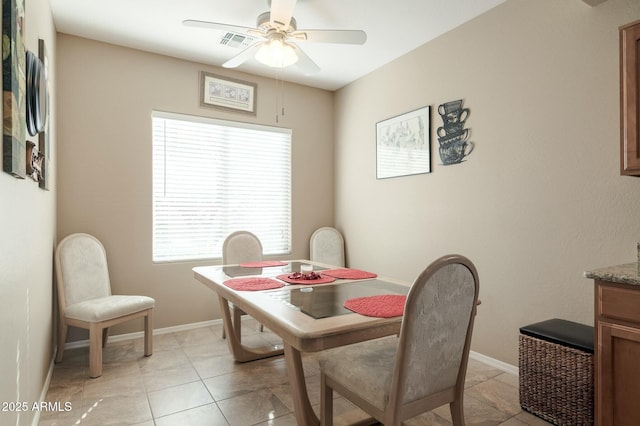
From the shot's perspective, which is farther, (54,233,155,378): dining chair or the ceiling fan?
(54,233,155,378): dining chair

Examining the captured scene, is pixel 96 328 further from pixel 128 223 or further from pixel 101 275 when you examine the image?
pixel 128 223

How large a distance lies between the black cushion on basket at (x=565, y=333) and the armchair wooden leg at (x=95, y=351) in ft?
9.25

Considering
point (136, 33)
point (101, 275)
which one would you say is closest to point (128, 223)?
point (101, 275)

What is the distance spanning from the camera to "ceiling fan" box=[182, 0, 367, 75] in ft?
7.25

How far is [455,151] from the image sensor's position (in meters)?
2.97

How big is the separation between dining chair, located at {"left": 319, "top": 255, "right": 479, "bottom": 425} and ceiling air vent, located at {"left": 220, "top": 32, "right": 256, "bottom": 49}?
2578 mm

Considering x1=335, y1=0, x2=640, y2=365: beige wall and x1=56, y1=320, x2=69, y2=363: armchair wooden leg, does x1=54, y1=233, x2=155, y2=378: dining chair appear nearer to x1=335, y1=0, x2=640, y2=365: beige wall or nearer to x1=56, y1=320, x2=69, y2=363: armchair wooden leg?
x1=56, y1=320, x2=69, y2=363: armchair wooden leg

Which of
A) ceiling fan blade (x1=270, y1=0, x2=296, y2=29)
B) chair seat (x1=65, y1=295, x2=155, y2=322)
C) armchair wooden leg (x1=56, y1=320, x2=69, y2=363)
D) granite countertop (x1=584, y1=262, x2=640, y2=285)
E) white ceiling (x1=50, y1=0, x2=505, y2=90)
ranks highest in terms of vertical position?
white ceiling (x1=50, y1=0, x2=505, y2=90)

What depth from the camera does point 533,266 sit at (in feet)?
8.01

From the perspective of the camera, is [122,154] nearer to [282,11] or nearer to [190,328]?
[190,328]

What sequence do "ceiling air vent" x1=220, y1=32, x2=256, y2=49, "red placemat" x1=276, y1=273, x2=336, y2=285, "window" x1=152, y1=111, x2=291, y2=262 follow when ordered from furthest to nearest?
"window" x1=152, y1=111, x2=291, y2=262, "ceiling air vent" x1=220, y1=32, x2=256, y2=49, "red placemat" x1=276, y1=273, x2=336, y2=285

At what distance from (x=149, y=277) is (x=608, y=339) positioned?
3.48 metres

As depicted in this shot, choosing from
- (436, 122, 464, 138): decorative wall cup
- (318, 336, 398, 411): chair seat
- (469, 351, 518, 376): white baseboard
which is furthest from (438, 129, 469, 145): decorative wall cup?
(318, 336, 398, 411): chair seat

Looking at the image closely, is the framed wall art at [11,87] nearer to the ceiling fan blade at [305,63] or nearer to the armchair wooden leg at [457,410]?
the ceiling fan blade at [305,63]
